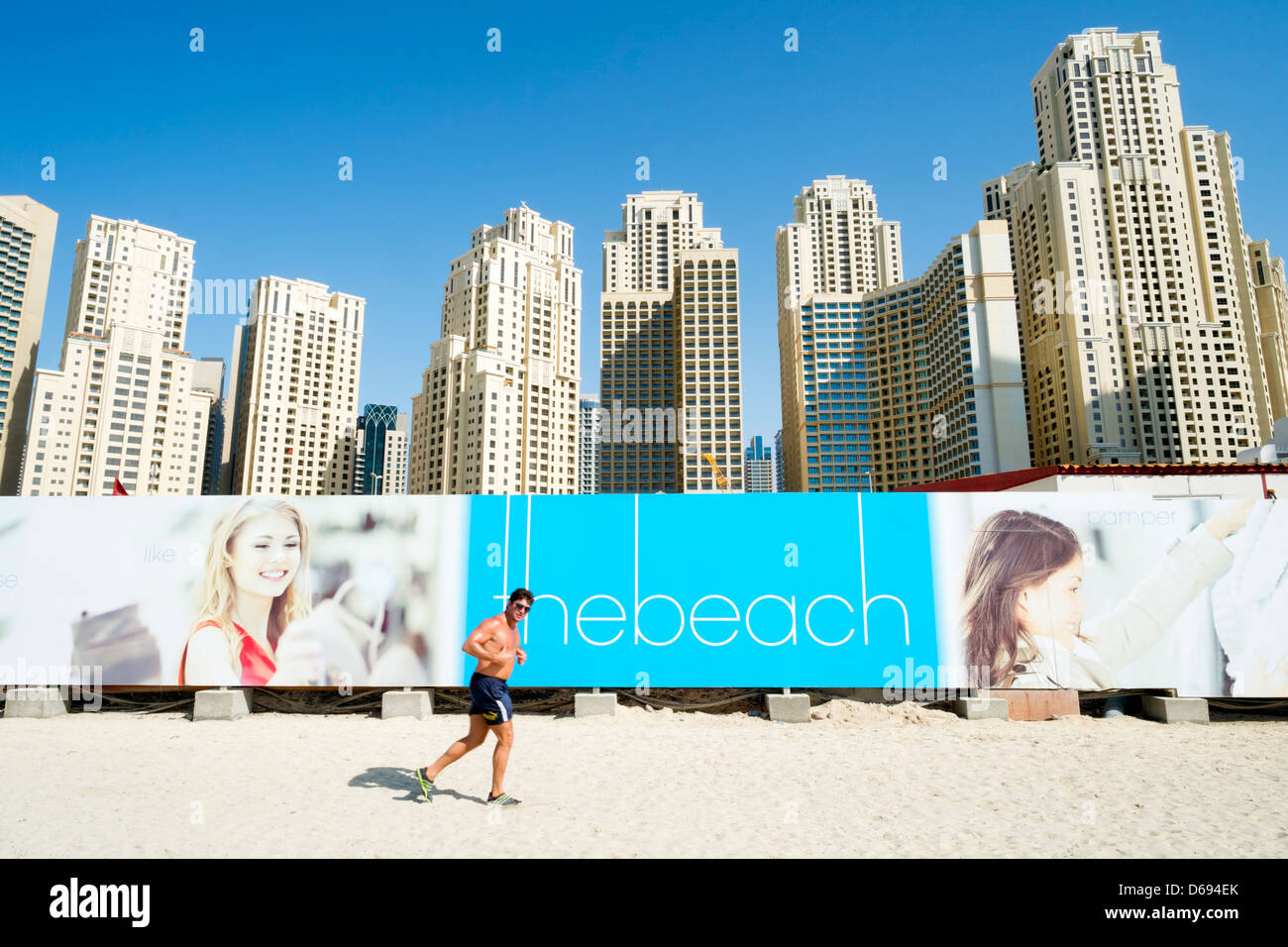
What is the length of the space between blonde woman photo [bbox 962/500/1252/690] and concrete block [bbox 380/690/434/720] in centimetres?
814

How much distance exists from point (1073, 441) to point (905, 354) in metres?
35.3

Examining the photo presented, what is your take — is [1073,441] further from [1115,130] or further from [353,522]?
[353,522]

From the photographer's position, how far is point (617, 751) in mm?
8172

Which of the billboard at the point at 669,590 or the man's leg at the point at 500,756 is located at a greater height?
the billboard at the point at 669,590

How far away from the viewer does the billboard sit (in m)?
9.94

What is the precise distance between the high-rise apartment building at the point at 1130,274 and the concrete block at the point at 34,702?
116424 mm

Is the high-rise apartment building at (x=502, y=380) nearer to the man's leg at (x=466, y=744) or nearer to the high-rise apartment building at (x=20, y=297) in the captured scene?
the high-rise apartment building at (x=20, y=297)

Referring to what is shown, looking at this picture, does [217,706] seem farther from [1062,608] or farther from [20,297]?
[20,297]

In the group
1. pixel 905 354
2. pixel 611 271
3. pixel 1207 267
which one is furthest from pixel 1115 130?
pixel 611 271

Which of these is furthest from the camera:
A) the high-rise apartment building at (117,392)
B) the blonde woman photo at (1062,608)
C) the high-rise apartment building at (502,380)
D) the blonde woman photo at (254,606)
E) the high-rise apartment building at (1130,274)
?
the high-rise apartment building at (502,380)

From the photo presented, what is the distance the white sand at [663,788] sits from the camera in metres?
5.22

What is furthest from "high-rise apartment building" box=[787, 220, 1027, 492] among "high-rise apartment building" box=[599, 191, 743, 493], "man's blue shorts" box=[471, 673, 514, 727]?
"man's blue shorts" box=[471, 673, 514, 727]

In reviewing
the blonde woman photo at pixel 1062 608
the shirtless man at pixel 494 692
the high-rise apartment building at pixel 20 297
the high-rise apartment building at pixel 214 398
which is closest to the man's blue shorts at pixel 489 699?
the shirtless man at pixel 494 692

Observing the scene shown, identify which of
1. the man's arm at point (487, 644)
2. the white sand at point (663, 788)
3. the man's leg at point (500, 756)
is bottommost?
the white sand at point (663, 788)
